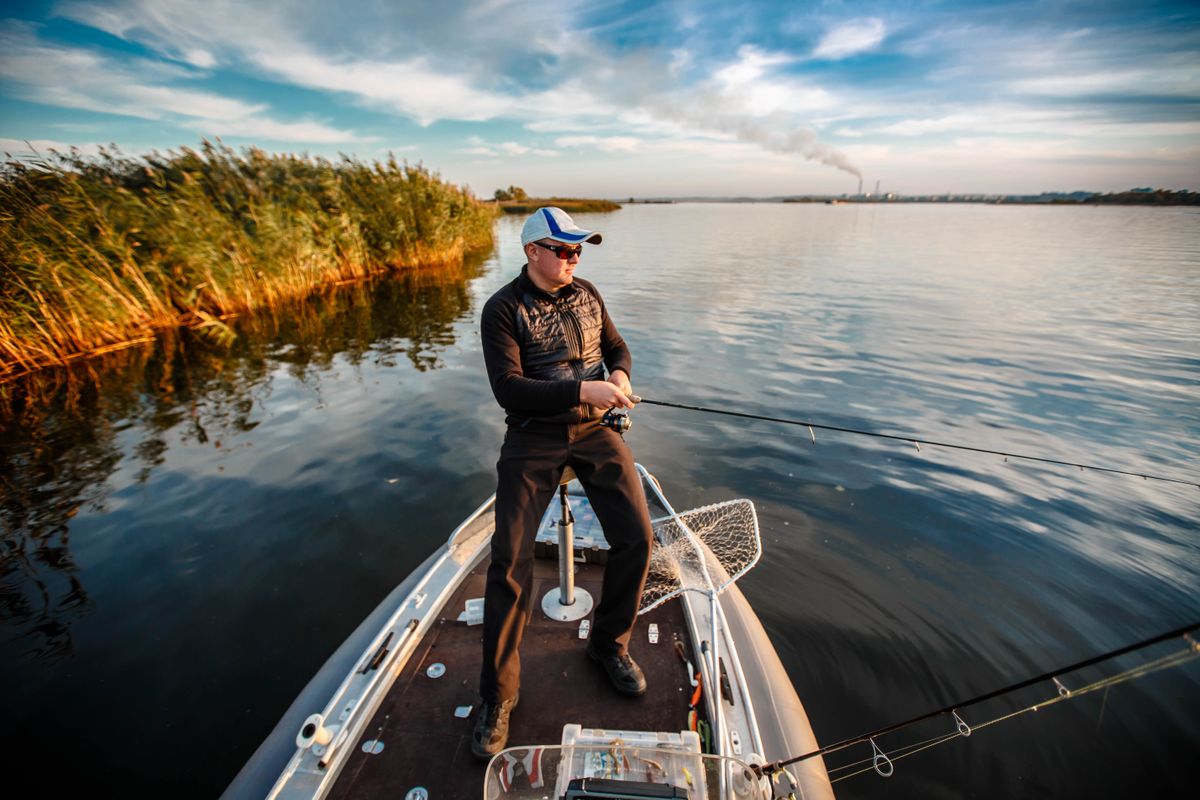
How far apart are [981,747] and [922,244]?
3905cm

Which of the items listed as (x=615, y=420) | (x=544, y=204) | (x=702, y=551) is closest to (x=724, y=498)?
(x=702, y=551)

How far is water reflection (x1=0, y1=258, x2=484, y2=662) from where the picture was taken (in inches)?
199

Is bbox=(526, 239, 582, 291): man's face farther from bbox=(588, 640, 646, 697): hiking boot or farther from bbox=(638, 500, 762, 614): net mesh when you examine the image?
bbox=(588, 640, 646, 697): hiking boot

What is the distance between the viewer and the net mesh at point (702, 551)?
12.2 feet

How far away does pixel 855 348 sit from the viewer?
12.1 metres

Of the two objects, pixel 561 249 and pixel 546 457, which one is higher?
pixel 561 249

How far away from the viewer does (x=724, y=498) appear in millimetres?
6496

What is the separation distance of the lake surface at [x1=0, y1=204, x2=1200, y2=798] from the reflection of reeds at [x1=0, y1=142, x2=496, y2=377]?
117 cm

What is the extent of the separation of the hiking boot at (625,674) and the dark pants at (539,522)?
6cm

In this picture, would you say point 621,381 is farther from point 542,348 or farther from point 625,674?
point 625,674

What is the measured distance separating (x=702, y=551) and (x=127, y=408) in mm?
11077

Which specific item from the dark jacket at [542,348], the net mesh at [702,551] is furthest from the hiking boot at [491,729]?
the dark jacket at [542,348]

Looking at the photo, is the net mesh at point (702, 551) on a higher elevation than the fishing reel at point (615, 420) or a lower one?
lower

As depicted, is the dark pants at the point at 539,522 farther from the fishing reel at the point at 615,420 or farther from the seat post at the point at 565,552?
the seat post at the point at 565,552
